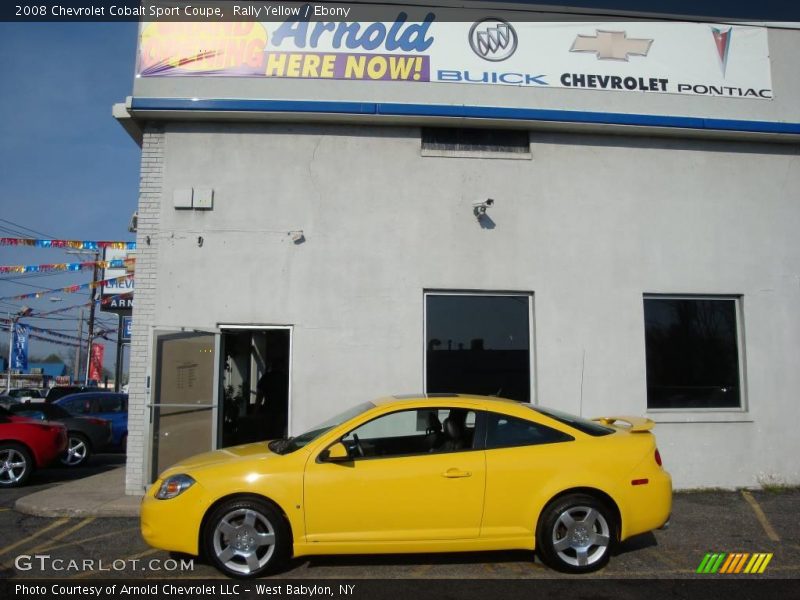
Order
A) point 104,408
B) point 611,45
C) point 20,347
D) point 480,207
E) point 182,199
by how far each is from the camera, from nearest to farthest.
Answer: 1. point 182,199
2. point 480,207
3. point 611,45
4. point 104,408
5. point 20,347

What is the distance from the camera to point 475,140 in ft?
31.4

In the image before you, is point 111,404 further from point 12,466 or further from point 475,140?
point 475,140

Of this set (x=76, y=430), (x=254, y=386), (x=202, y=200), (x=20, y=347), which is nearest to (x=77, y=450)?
(x=76, y=430)

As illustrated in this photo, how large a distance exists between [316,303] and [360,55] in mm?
3487

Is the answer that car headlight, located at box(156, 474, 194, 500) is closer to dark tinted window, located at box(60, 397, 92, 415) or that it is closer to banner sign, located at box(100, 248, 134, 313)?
dark tinted window, located at box(60, 397, 92, 415)

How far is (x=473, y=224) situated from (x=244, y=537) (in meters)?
5.39

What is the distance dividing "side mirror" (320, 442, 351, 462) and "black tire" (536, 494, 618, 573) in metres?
1.67

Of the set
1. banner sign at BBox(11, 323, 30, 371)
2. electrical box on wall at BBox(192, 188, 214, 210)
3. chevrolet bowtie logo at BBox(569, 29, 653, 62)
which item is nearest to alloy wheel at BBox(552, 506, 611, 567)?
electrical box on wall at BBox(192, 188, 214, 210)

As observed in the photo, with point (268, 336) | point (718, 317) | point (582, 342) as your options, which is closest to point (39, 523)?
point (268, 336)

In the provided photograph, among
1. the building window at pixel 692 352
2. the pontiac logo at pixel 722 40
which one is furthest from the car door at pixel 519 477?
the pontiac logo at pixel 722 40

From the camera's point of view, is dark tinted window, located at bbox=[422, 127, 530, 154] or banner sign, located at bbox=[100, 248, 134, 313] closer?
dark tinted window, located at bbox=[422, 127, 530, 154]

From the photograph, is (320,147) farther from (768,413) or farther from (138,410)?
(768,413)

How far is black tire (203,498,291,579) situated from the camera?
17.5 ft

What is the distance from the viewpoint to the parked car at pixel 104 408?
15617 mm
